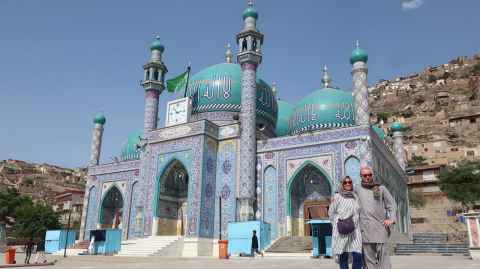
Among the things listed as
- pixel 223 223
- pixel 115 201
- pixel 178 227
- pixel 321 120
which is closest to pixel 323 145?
pixel 321 120

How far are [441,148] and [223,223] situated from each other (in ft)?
120

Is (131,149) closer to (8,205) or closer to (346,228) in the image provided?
(8,205)

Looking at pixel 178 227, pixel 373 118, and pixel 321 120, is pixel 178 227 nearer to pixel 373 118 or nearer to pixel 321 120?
pixel 321 120

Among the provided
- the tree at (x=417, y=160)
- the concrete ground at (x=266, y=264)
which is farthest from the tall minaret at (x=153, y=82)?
the tree at (x=417, y=160)

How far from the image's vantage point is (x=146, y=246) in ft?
68.2

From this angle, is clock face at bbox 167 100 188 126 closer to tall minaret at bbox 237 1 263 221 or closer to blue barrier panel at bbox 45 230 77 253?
tall minaret at bbox 237 1 263 221

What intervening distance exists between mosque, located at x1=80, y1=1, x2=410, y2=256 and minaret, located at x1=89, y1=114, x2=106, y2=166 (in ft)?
9.50

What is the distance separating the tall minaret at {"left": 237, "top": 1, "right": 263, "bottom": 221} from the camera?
20.9 meters

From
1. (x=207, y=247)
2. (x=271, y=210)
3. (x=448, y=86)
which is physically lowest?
(x=207, y=247)

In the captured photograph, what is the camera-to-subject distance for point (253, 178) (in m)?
21.4

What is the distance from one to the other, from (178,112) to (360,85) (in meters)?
10.3

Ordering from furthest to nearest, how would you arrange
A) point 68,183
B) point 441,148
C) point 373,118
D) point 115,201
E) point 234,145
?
point 68,183 < point 373,118 < point 441,148 < point 115,201 < point 234,145

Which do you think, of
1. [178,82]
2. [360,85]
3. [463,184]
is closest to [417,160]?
[463,184]

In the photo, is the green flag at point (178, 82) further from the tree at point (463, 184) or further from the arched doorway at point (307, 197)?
the tree at point (463, 184)
